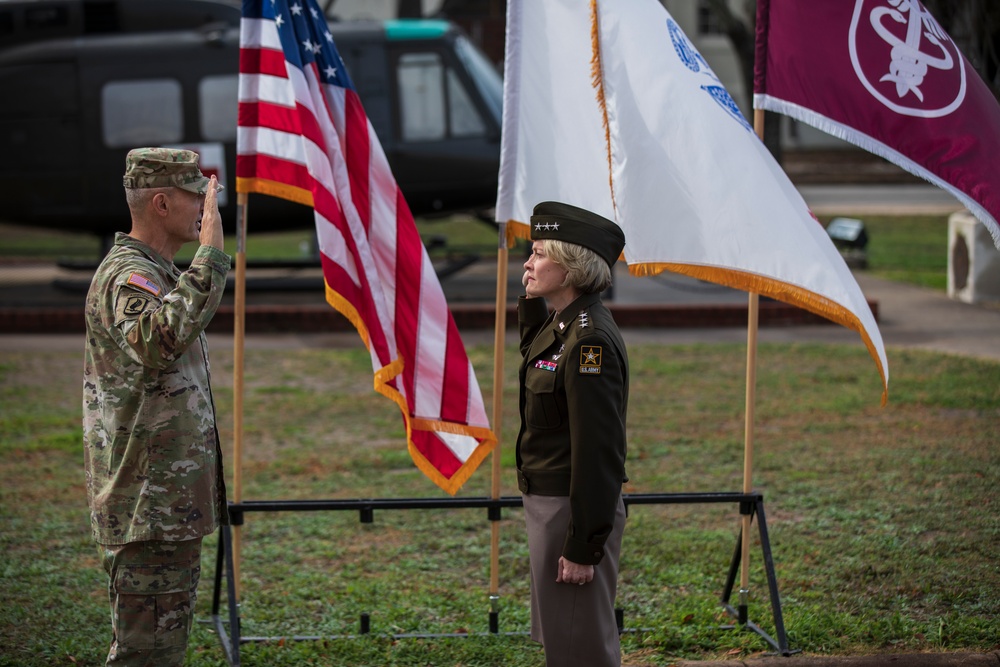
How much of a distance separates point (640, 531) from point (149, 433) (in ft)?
11.4

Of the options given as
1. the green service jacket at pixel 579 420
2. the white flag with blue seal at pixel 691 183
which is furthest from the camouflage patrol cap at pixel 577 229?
the white flag with blue seal at pixel 691 183

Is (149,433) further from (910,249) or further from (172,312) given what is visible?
(910,249)

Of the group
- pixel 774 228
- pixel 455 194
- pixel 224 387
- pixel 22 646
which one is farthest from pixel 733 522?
pixel 455 194

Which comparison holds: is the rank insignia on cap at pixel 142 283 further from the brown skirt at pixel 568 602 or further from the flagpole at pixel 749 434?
the flagpole at pixel 749 434

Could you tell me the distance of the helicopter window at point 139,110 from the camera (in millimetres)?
14289

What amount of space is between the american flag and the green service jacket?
0.98 metres

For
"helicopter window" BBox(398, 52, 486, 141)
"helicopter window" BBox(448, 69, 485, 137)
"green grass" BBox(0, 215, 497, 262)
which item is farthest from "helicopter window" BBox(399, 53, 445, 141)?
"green grass" BBox(0, 215, 497, 262)

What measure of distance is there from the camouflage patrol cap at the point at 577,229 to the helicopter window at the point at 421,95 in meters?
11.0

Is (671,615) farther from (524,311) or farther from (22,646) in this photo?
(22,646)

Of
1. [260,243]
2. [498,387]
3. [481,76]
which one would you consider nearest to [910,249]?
[481,76]

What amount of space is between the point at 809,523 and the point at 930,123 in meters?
2.70

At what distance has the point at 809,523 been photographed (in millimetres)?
6270

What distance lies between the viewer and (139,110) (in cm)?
1435

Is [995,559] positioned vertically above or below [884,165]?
below
